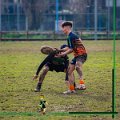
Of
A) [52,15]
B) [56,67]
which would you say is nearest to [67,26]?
[56,67]

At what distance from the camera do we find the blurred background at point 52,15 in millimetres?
57000

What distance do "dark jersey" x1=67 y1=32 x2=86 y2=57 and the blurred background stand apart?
139 feet

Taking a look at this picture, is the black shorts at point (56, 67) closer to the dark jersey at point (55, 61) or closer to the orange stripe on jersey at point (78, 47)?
the dark jersey at point (55, 61)

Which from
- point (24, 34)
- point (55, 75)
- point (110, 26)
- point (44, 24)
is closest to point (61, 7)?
point (44, 24)

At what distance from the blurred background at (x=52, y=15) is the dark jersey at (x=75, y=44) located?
42456 millimetres

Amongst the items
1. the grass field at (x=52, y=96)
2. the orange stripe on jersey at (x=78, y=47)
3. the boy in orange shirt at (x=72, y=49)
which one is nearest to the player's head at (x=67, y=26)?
the boy in orange shirt at (x=72, y=49)

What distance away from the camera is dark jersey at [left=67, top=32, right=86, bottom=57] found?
11.6 meters

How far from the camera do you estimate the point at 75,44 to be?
11656 mm

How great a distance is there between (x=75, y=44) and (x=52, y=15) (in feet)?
165

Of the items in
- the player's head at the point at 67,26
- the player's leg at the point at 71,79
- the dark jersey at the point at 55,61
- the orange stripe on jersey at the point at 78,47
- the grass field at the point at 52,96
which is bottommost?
the grass field at the point at 52,96

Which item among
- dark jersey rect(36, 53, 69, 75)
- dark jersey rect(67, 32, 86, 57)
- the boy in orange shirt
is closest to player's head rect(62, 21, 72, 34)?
the boy in orange shirt

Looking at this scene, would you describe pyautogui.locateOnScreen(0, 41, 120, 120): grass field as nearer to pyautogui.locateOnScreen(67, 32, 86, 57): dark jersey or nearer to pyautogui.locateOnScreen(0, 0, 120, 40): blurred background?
pyautogui.locateOnScreen(67, 32, 86, 57): dark jersey

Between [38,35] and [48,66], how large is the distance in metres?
37.3

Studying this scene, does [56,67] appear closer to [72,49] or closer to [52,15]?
[72,49]
